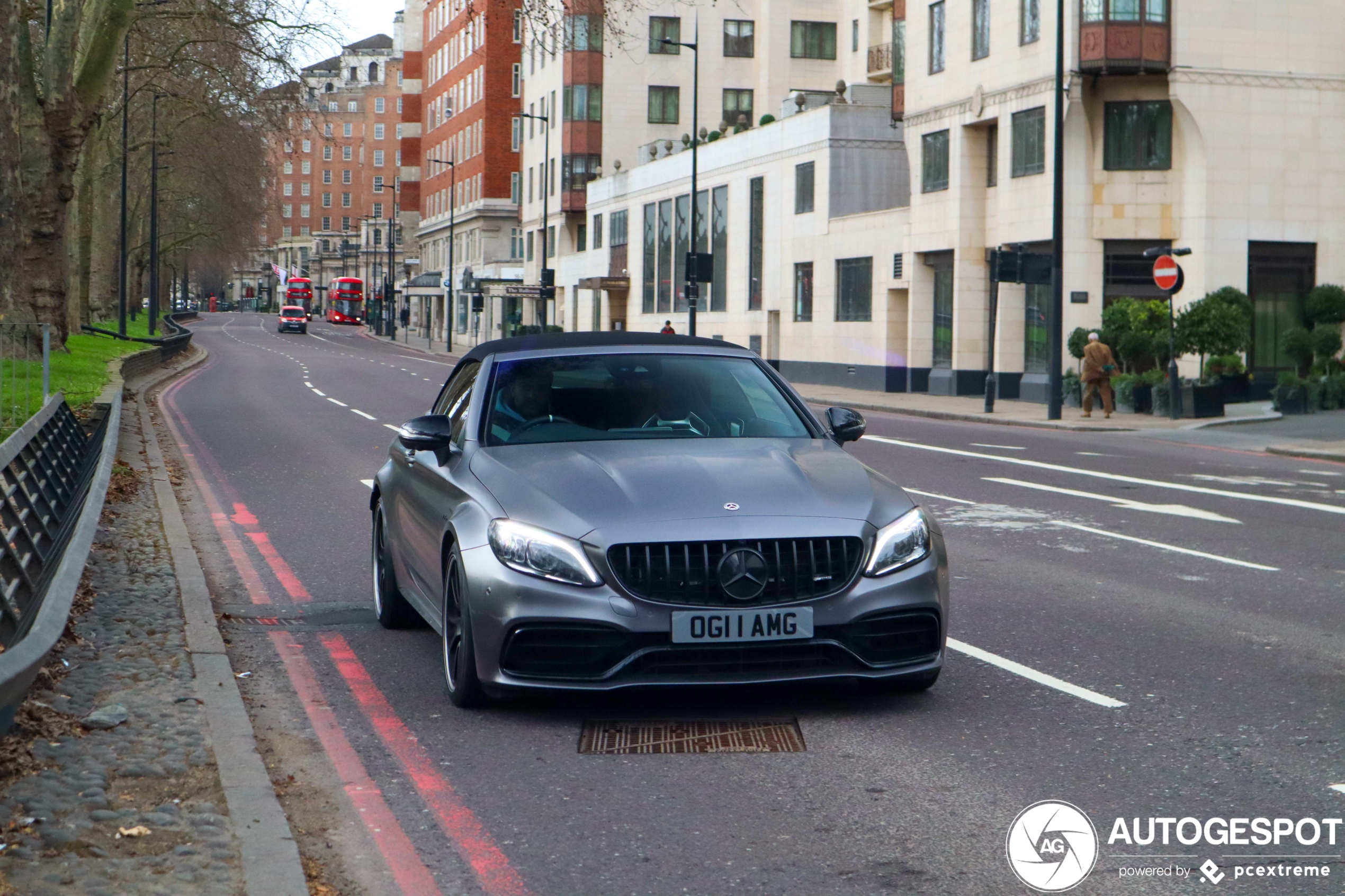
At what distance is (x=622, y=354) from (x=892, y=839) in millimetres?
3388

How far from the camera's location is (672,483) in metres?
6.35

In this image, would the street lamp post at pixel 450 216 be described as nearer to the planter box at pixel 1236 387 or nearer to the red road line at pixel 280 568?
the planter box at pixel 1236 387

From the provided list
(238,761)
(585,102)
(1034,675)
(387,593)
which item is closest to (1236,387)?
(1034,675)

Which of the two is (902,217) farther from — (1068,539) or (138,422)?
(1068,539)

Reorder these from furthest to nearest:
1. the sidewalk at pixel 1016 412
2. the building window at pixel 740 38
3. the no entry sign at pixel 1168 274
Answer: the building window at pixel 740 38
the no entry sign at pixel 1168 274
the sidewalk at pixel 1016 412

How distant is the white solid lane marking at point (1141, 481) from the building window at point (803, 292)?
28883 mm

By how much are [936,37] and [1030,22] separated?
18.6ft

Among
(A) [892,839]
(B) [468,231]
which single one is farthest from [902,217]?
(B) [468,231]

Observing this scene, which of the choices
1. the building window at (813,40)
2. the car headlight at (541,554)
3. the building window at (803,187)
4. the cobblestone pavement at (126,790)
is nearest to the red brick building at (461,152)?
the building window at (813,40)

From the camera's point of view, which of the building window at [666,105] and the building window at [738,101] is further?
the building window at [666,105]

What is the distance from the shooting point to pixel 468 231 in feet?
343

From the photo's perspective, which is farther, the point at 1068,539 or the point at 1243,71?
the point at 1243,71

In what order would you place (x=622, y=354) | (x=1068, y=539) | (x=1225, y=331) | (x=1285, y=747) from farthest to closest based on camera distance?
(x=1225, y=331) → (x=1068, y=539) → (x=622, y=354) → (x=1285, y=747)

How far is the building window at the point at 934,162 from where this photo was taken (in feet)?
141
